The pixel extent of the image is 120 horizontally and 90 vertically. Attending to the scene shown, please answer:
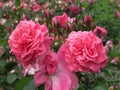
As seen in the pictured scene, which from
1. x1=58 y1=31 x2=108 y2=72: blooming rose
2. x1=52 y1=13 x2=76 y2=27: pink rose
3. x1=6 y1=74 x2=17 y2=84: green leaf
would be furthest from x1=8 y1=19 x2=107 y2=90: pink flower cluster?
x1=6 y1=74 x2=17 y2=84: green leaf

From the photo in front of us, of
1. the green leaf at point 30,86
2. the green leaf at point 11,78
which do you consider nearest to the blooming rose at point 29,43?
the green leaf at point 30,86

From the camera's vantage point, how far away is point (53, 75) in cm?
148

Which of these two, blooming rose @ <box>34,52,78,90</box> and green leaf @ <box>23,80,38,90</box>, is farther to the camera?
green leaf @ <box>23,80,38,90</box>

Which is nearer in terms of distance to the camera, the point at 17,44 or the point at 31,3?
the point at 17,44

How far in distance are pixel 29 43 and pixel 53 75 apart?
5.9 inches

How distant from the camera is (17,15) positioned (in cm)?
391

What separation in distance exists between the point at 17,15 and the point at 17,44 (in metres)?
2.53

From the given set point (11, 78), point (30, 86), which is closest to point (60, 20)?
point (30, 86)

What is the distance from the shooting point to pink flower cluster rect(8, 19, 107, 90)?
1.40m

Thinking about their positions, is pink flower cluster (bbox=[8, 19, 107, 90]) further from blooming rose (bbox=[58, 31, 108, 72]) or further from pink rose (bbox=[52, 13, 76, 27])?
pink rose (bbox=[52, 13, 76, 27])

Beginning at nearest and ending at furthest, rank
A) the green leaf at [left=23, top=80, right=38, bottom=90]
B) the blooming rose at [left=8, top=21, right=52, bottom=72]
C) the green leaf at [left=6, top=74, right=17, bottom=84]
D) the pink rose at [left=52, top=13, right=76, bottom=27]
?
the blooming rose at [left=8, top=21, right=52, bottom=72]
the green leaf at [left=23, top=80, right=38, bottom=90]
the pink rose at [left=52, top=13, right=76, bottom=27]
the green leaf at [left=6, top=74, right=17, bottom=84]

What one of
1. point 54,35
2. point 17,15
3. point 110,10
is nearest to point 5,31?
point 17,15

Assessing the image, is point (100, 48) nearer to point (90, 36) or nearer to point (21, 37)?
point (90, 36)

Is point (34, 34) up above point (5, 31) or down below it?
above
